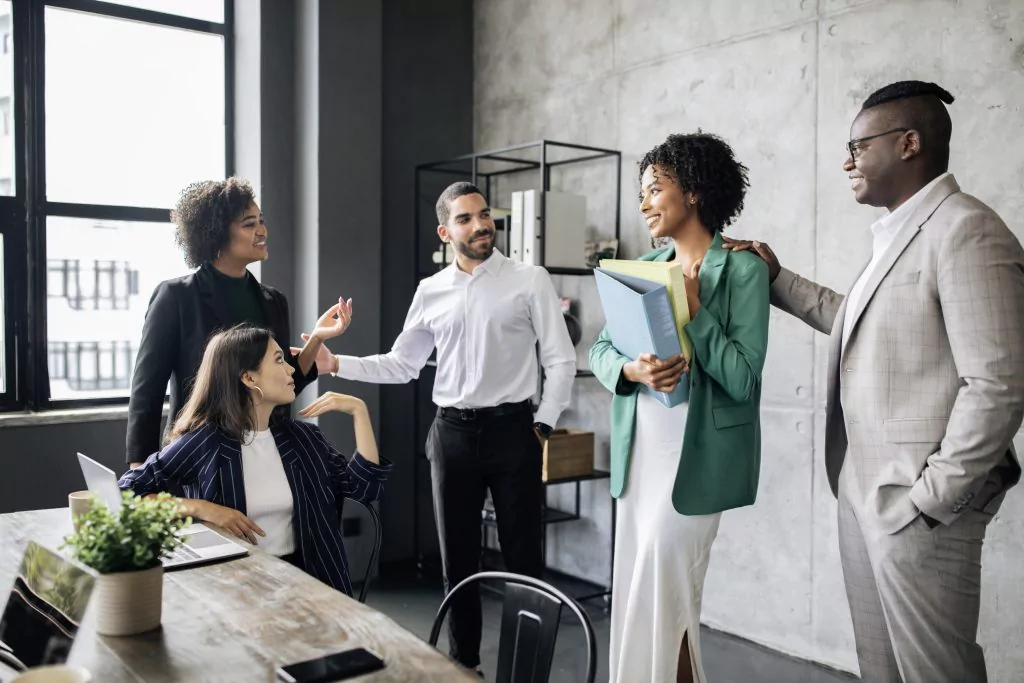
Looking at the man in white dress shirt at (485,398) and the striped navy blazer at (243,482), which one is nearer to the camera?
the striped navy blazer at (243,482)

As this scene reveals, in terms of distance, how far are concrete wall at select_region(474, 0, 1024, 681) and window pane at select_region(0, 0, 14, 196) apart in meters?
2.58

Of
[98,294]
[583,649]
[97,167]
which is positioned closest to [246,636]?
[583,649]

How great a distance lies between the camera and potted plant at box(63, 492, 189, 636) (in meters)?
1.42

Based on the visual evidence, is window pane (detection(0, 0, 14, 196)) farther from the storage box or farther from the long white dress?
the long white dress

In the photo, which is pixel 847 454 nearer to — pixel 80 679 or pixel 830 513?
pixel 830 513

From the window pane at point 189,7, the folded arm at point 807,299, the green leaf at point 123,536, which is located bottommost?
the green leaf at point 123,536

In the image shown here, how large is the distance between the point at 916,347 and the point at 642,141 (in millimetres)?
2248

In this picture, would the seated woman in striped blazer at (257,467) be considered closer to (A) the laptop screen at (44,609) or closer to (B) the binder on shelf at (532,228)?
(A) the laptop screen at (44,609)

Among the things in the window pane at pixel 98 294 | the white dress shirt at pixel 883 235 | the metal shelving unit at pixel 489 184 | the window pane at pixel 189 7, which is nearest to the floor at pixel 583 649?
the metal shelving unit at pixel 489 184

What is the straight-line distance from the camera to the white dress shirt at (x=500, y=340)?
3.14m

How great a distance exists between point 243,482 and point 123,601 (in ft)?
2.68

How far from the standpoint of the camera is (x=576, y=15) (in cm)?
429

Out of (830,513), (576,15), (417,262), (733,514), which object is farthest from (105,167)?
(830,513)

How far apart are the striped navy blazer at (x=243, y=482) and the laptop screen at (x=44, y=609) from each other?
0.83 m
